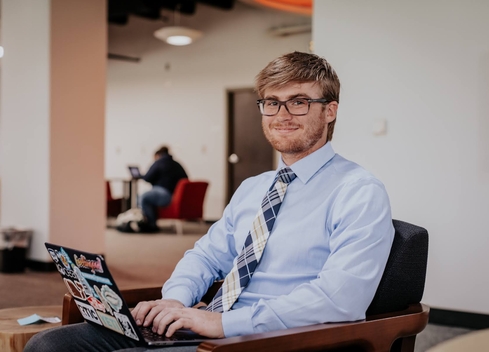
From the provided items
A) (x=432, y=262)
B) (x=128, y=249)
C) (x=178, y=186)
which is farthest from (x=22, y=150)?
(x=432, y=262)

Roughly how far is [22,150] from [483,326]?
164 inches

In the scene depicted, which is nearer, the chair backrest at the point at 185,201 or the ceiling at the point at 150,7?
the ceiling at the point at 150,7

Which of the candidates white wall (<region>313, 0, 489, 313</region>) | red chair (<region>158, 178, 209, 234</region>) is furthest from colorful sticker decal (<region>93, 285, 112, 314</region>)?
red chair (<region>158, 178, 209, 234</region>)

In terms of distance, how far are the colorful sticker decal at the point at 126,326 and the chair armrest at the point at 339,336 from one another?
0.81 ft

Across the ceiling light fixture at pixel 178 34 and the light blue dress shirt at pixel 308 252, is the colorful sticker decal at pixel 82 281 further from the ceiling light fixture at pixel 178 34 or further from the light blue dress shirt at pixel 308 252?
the ceiling light fixture at pixel 178 34

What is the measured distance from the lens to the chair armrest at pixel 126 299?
1.78m

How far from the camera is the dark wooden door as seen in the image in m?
9.55

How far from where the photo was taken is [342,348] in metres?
1.55

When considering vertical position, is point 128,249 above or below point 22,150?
below

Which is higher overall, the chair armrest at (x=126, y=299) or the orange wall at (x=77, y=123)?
the orange wall at (x=77, y=123)

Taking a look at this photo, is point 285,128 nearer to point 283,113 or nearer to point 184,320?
point 283,113

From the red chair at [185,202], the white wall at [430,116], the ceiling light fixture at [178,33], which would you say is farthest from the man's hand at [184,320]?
the ceiling light fixture at [178,33]

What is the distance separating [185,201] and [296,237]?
6762 mm

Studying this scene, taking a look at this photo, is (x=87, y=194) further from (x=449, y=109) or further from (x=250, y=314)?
(x=250, y=314)
